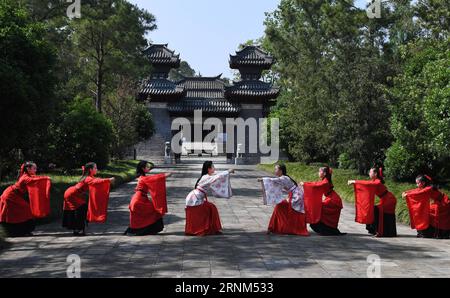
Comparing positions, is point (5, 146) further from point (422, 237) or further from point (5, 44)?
point (422, 237)

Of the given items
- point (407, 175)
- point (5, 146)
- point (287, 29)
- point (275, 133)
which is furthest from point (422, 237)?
point (287, 29)

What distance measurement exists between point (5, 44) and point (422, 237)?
432 inches

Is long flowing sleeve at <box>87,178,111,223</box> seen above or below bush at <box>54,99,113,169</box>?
below

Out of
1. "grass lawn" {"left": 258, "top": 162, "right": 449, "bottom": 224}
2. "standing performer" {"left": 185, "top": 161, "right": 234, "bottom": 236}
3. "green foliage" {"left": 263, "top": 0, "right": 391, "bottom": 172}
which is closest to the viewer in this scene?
"standing performer" {"left": 185, "top": 161, "right": 234, "bottom": 236}

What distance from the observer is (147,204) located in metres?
10.3

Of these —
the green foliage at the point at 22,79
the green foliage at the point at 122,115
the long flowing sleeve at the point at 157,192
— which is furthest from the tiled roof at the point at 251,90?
the long flowing sleeve at the point at 157,192

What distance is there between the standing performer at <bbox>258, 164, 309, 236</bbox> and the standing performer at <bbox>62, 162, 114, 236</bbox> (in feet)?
10.6

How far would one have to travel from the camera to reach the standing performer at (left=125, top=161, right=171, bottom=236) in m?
10.2

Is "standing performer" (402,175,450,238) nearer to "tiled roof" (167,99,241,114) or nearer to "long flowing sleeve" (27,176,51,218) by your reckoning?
"long flowing sleeve" (27,176,51,218)

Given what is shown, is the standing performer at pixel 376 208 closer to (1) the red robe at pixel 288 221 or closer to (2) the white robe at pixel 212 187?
(1) the red robe at pixel 288 221

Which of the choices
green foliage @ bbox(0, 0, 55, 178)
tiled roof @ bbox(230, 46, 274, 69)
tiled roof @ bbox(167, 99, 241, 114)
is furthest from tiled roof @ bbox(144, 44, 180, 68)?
green foliage @ bbox(0, 0, 55, 178)

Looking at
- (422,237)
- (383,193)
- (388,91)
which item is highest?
(388,91)

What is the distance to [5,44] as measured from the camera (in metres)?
13.2

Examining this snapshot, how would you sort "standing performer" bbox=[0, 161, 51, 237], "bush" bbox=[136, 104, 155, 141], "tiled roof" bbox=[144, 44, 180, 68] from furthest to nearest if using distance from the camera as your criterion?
"tiled roof" bbox=[144, 44, 180, 68]
"bush" bbox=[136, 104, 155, 141]
"standing performer" bbox=[0, 161, 51, 237]
